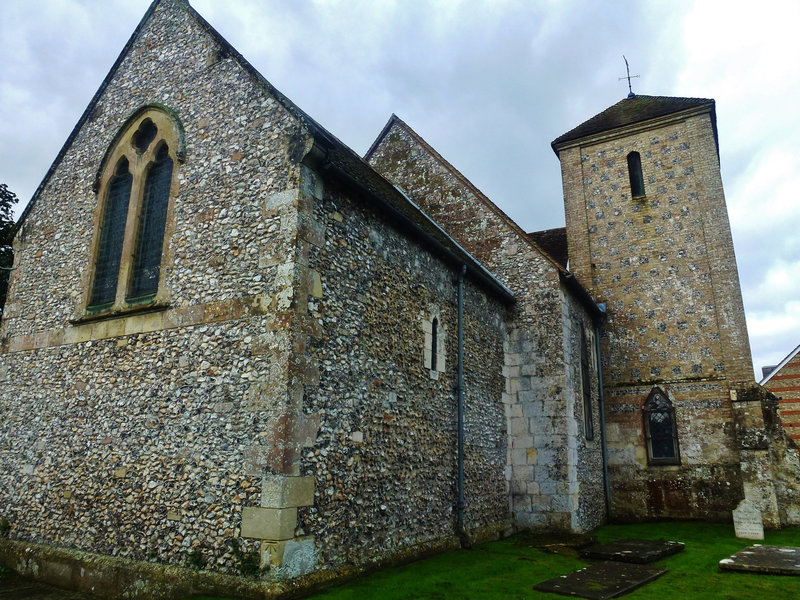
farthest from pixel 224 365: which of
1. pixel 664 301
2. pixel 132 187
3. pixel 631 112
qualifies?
pixel 631 112

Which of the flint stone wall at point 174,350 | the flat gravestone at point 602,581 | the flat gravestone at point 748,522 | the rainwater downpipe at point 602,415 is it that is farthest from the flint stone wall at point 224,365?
the rainwater downpipe at point 602,415

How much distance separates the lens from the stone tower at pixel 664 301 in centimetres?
1537

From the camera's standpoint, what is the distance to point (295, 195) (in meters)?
7.79

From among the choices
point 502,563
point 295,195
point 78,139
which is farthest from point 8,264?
point 502,563

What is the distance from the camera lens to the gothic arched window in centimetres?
926

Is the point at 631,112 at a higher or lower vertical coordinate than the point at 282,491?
higher

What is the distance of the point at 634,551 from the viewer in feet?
31.9

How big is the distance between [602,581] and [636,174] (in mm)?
14676

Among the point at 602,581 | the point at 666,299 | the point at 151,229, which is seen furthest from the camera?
the point at 666,299

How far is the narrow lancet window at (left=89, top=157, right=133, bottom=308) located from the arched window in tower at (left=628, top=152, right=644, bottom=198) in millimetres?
15033

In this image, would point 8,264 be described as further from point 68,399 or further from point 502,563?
point 502,563

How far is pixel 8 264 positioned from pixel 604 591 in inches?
679

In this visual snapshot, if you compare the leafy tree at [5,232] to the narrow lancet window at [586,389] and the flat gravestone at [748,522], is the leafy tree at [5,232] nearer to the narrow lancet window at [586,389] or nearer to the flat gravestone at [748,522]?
the narrow lancet window at [586,389]

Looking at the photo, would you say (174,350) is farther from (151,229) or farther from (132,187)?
(132,187)
